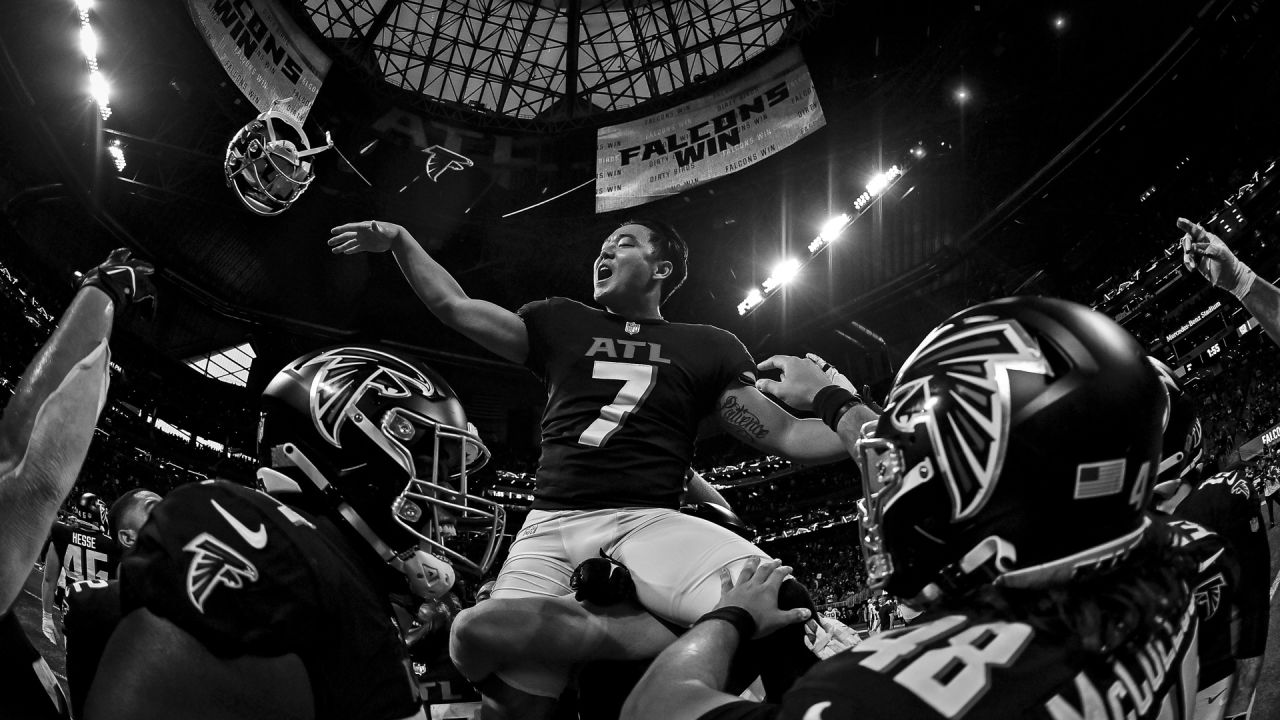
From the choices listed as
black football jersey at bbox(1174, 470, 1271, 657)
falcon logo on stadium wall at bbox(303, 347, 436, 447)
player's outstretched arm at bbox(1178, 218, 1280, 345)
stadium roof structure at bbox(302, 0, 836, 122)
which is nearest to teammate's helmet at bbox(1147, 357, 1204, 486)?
black football jersey at bbox(1174, 470, 1271, 657)

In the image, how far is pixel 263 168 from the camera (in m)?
10.3

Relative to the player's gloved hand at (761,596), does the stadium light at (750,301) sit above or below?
above

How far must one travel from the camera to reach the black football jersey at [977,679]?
1360 mm

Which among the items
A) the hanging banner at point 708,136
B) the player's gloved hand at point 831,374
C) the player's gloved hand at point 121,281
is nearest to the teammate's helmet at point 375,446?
the player's gloved hand at point 121,281

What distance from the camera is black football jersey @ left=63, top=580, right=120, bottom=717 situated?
8.96 feet

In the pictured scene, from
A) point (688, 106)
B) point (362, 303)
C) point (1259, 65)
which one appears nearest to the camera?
point (1259, 65)

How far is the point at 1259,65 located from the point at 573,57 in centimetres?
1342

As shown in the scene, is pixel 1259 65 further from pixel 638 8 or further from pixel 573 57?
pixel 573 57

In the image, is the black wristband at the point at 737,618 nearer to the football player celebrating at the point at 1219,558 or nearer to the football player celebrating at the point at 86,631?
the football player celebrating at the point at 1219,558

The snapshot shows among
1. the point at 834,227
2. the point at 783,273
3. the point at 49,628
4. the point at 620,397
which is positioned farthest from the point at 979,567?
the point at 783,273

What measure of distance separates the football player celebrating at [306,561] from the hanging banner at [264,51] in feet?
43.4

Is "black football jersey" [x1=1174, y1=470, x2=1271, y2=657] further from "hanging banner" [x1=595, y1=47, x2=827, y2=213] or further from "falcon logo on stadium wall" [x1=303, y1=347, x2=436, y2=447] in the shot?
"hanging banner" [x1=595, y1=47, x2=827, y2=213]

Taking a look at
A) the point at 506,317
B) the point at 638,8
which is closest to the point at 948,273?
the point at 638,8

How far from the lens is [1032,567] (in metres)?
1.58
